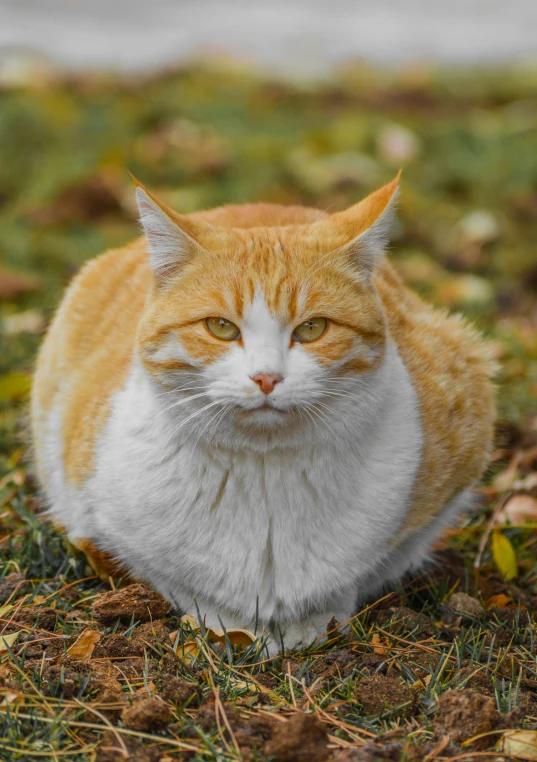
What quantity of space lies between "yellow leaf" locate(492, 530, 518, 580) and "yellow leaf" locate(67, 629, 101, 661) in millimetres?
1340

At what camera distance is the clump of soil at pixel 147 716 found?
210cm

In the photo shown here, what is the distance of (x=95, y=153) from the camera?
6.64 metres

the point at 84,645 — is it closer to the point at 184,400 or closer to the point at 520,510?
the point at 184,400

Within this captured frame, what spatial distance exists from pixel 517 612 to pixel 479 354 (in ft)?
3.19

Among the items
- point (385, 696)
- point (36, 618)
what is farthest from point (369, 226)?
point (36, 618)

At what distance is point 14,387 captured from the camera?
394 centimetres

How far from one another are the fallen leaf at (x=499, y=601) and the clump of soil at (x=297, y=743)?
1008mm

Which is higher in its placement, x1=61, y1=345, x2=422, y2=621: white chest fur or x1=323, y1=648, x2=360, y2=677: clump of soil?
x1=61, y1=345, x2=422, y2=621: white chest fur

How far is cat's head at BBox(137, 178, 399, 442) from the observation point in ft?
7.57

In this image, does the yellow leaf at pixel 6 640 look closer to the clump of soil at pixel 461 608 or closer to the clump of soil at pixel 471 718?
the clump of soil at pixel 471 718

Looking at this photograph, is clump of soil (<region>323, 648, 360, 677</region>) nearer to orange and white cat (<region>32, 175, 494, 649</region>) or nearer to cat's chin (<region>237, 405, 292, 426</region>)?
orange and white cat (<region>32, 175, 494, 649</region>)

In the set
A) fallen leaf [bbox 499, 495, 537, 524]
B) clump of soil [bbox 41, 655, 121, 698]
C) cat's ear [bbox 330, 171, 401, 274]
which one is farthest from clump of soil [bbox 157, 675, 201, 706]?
fallen leaf [bbox 499, 495, 537, 524]

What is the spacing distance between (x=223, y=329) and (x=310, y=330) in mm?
233

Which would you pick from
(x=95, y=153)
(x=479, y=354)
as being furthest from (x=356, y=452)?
(x=95, y=153)
